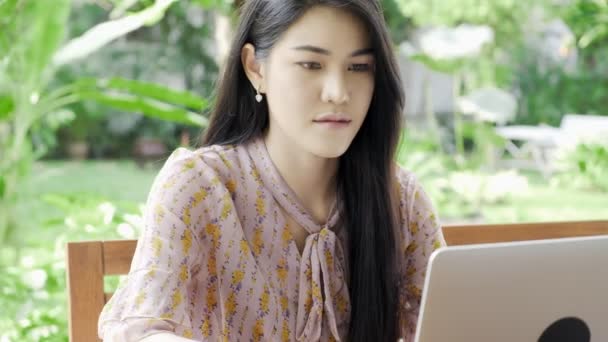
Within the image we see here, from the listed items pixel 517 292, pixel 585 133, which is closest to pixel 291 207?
pixel 517 292

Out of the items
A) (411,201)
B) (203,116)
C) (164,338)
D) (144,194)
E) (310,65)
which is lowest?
(144,194)

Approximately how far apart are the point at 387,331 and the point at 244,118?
410 mm

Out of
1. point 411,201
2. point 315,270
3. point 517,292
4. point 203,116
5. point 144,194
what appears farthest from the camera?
point 144,194

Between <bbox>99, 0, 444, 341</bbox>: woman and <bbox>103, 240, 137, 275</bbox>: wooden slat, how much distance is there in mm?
151

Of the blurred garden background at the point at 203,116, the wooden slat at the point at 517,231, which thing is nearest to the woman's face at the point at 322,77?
the wooden slat at the point at 517,231

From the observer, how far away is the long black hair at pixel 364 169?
123cm

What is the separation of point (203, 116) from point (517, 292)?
1.67m

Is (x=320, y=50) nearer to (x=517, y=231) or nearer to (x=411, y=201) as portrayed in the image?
(x=411, y=201)

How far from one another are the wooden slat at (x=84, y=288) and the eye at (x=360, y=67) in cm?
48

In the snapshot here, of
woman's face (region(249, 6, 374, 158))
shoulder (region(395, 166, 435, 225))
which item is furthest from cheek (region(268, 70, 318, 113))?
shoulder (region(395, 166, 435, 225))

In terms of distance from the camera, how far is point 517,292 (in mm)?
842

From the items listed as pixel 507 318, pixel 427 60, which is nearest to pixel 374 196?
pixel 507 318

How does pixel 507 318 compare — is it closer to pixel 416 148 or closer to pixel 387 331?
pixel 387 331

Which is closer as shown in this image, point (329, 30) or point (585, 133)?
point (329, 30)
